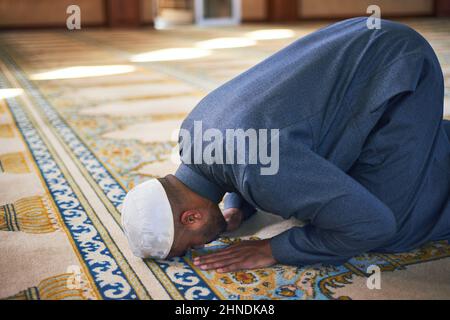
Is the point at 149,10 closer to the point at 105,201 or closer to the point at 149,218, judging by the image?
the point at 105,201

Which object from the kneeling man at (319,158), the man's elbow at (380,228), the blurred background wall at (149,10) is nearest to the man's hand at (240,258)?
the kneeling man at (319,158)

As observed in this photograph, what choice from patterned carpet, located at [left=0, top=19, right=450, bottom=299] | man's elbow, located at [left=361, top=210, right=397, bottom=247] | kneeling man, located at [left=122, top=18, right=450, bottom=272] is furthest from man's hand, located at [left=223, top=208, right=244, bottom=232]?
man's elbow, located at [left=361, top=210, right=397, bottom=247]

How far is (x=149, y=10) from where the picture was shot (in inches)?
468

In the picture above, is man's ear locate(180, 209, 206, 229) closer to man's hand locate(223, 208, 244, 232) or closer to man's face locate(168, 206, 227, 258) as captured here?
man's face locate(168, 206, 227, 258)

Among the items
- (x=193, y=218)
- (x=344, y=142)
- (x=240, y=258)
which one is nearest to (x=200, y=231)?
(x=193, y=218)

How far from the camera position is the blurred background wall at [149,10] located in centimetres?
1118

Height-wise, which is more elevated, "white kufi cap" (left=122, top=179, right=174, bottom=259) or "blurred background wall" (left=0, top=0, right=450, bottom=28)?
"blurred background wall" (left=0, top=0, right=450, bottom=28)

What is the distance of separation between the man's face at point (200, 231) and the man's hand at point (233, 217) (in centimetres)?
29

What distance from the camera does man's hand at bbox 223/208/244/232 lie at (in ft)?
6.68

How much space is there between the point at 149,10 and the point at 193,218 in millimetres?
10734

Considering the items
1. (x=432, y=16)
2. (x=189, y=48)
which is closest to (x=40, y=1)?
(x=189, y=48)

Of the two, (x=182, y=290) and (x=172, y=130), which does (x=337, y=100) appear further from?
(x=172, y=130)

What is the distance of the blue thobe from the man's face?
0.18 ft

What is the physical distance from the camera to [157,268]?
177cm
